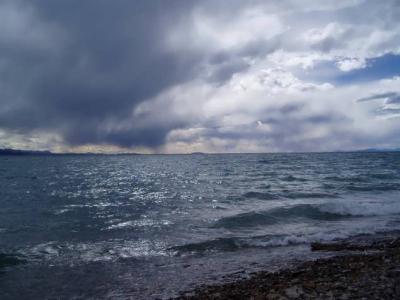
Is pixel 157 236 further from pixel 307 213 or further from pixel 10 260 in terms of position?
pixel 307 213

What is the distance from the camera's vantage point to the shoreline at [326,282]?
388 inches

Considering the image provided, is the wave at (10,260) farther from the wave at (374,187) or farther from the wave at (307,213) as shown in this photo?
the wave at (374,187)

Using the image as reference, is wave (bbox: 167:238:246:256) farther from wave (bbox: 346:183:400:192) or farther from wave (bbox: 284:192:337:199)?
wave (bbox: 346:183:400:192)

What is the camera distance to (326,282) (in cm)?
1088

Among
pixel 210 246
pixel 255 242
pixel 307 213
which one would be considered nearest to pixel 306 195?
pixel 307 213

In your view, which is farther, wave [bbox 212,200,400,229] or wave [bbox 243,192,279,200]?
wave [bbox 243,192,279,200]

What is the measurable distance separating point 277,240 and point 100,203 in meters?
21.4

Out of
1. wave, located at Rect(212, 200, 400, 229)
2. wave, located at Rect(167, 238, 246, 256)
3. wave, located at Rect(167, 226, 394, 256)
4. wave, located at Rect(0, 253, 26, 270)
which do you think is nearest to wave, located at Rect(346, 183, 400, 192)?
wave, located at Rect(212, 200, 400, 229)

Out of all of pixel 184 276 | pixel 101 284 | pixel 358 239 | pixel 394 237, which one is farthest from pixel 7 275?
pixel 394 237

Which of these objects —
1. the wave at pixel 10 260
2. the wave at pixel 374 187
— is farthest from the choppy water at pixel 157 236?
the wave at pixel 374 187

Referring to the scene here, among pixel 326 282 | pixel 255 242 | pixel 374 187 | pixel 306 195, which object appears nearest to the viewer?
pixel 326 282

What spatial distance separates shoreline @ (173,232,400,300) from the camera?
985 cm

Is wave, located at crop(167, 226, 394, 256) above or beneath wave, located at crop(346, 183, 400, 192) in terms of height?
beneath

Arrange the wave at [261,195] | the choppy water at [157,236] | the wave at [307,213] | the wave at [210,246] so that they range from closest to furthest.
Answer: the choppy water at [157,236]
the wave at [210,246]
the wave at [307,213]
the wave at [261,195]
